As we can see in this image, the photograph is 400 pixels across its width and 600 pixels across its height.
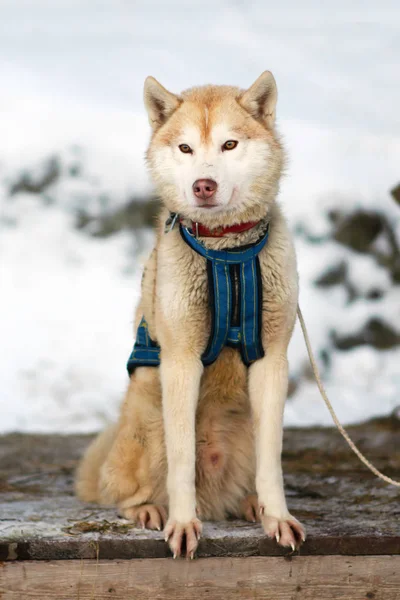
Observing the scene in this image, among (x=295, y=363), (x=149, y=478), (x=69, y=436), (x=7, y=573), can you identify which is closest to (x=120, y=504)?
(x=149, y=478)

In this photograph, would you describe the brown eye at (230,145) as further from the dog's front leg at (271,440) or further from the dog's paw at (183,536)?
the dog's paw at (183,536)

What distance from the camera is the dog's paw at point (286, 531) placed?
8.95 feet

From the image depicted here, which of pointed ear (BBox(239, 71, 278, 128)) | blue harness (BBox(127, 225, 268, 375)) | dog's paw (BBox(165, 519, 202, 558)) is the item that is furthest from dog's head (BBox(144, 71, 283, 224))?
dog's paw (BBox(165, 519, 202, 558))

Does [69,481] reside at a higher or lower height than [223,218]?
lower

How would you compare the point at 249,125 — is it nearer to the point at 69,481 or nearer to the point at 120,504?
the point at 120,504

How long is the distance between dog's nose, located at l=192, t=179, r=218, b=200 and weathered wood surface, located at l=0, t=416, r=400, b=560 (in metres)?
1.29

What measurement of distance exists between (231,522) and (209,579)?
347 mm

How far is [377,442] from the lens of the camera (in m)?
5.56

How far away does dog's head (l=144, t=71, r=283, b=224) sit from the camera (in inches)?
107

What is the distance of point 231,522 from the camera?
3.09m

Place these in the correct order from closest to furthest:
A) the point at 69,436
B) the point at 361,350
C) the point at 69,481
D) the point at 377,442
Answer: the point at 69,481 → the point at 377,442 → the point at 69,436 → the point at 361,350

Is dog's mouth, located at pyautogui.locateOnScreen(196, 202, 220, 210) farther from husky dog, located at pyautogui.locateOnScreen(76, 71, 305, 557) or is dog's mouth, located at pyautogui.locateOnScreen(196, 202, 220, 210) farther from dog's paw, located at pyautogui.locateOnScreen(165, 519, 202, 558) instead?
dog's paw, located at pyautogui.locateOnScreen(165, 519, 202, 558)

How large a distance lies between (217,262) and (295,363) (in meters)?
5.34

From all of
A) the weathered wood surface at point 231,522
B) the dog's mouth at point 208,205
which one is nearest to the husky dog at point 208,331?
the dog's mouth at point 208,205
